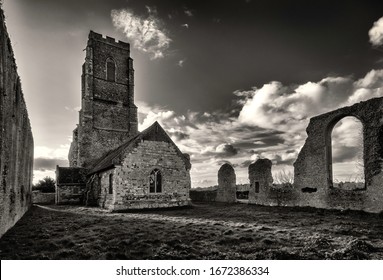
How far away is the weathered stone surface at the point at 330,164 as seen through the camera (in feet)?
39.5

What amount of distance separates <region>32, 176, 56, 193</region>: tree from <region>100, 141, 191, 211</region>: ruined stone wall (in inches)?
716

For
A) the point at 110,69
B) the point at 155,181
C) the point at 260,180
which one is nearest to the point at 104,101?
the point at 110,69

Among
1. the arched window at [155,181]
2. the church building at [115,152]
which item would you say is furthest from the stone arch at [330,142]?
the arched window at [155,181]

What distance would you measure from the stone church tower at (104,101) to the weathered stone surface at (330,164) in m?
20.0

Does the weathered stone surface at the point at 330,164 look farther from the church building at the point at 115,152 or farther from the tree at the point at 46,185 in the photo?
the tree at the point at 46,185

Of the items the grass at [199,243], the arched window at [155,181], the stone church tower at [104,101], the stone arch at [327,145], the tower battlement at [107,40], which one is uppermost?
the tower battlement at [107,40]

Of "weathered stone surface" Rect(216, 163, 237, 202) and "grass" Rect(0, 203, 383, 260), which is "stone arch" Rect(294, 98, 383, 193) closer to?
"grass" Rect(0, 203, 383, 260)

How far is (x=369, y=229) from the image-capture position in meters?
8.66

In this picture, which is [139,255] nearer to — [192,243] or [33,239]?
[192,243]

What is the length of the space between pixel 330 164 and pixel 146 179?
430 inches

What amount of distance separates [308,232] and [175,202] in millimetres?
10916

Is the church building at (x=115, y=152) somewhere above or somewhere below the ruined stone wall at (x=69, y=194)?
above
